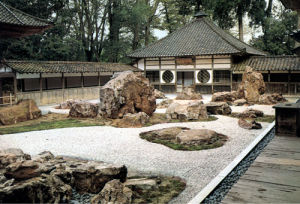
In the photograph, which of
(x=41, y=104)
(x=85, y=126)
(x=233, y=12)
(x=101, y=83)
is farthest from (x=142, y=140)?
(x=233, y=12)

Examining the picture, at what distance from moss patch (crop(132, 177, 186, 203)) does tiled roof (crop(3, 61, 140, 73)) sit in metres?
14.1

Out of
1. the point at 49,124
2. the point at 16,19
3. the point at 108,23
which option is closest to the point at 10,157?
the point at 16,19

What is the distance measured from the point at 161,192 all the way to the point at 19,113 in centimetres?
1007

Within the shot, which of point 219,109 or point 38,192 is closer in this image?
point 38,192

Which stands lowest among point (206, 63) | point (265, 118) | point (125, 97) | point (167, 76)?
point (265, 118)

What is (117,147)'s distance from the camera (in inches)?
300

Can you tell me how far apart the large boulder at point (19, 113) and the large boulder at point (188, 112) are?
6.54 meters

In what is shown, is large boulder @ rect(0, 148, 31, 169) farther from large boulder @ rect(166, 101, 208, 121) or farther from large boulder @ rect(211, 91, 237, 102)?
large boulder @ rect(211, 91, 237, 102)

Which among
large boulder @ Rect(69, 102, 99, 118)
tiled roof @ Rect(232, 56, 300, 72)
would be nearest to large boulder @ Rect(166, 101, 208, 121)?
large boulder @ Rect(69, 102, 99, 118)

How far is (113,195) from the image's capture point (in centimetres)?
416

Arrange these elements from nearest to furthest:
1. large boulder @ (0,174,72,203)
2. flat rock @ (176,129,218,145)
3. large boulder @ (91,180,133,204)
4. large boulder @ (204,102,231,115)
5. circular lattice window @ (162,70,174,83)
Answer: large boulder @ (0,174,72,203), large boulder @ (91,180,133,204), flat rock @ (176,129,218,145), large boulder @ (204,102,231,115), circular lattice window @ (162,70,174,83)

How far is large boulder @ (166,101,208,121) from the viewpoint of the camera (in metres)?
11.8

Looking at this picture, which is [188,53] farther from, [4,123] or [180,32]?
[4,123]

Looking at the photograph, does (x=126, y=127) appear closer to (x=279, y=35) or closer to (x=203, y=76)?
(x=203, y=76)
